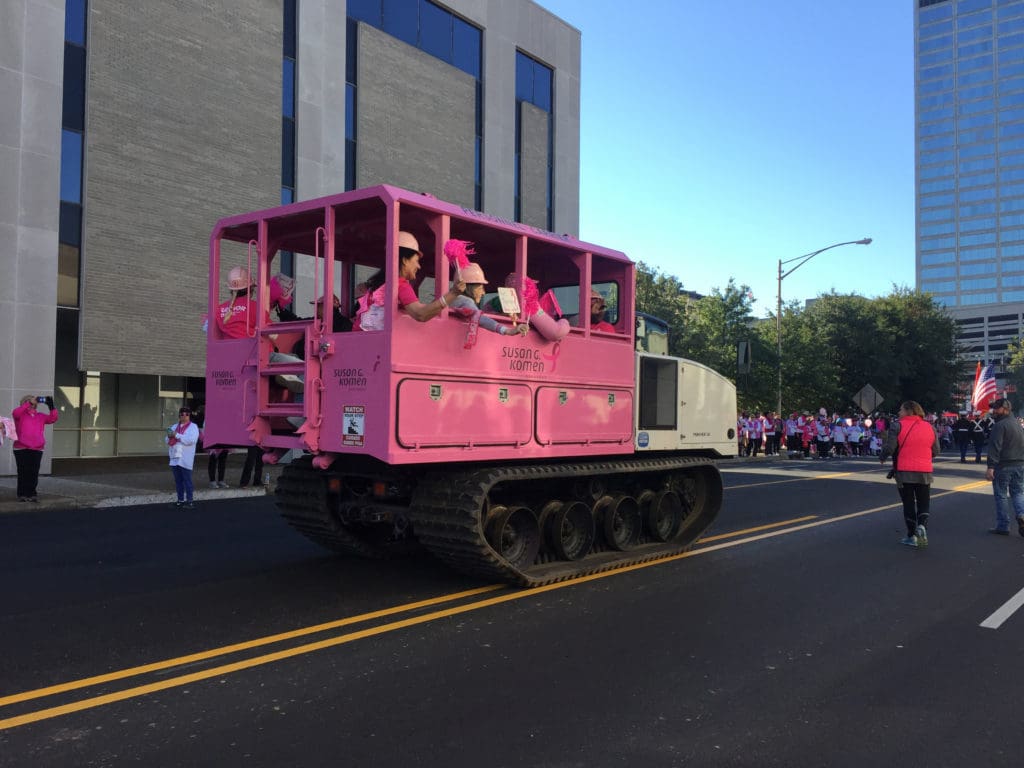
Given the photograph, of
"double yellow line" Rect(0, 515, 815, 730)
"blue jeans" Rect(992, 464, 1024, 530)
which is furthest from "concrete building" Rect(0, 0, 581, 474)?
"blue jeans" Rect(992, 464, 1024, 530)

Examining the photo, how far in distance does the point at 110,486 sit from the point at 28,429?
2615 mm

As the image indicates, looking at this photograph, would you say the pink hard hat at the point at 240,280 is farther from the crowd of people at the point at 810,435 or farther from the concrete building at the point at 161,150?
the crowd of people at the point at 810,435

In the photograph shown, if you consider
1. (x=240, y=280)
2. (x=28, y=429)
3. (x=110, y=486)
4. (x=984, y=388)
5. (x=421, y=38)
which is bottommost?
(x=110, y=486)

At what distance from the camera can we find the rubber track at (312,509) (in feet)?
24.8

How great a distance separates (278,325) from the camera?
6.70m

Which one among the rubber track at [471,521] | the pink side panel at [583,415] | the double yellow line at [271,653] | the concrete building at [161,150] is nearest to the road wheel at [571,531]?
the rubber track at [471,521]

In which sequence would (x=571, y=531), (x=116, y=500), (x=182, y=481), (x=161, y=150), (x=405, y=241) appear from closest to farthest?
(x=405, y=241)
(x=571, y=531)
(x=182, y=481)
(x=116, y=500)
(x=161, y=150)

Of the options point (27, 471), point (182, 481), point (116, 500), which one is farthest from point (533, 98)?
point (27, 471)

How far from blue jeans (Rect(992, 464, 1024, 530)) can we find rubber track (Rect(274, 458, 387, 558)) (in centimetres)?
834

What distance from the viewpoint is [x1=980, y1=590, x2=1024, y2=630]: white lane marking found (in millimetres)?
6191

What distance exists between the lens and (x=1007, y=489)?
11.1 m

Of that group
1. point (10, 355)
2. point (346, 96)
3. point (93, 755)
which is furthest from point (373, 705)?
point (346, 96)

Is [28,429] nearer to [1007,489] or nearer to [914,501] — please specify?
[914,501]

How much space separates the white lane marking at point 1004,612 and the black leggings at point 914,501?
8.00ft
